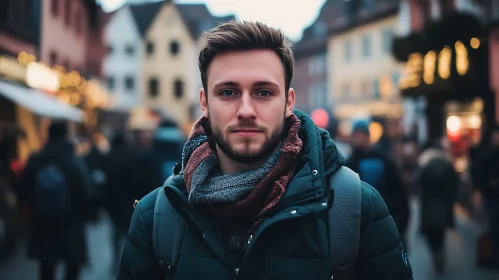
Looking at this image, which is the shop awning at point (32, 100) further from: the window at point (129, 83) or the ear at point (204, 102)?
the window at point (129, 83)

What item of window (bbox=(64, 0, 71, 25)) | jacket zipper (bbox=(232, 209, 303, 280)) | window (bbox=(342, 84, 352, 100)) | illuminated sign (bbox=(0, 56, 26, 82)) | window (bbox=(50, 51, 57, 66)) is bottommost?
jacket zipper (bbox=(232, 209, 303, 280))

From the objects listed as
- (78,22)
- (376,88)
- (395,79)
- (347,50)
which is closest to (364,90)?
(376,88)

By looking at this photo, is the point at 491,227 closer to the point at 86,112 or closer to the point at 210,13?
the point at 86,112

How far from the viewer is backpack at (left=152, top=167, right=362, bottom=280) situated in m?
2.07

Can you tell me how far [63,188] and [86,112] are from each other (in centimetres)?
2104

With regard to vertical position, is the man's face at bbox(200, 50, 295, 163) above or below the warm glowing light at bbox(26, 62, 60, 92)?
below

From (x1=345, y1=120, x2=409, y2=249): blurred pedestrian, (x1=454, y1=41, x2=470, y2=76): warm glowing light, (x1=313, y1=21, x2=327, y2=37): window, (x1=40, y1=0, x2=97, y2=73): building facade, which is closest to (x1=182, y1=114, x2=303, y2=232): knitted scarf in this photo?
(x1=345, y1=120, x2=409, y2=249): blurred pedestrian

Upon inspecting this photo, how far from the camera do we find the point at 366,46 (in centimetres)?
3994

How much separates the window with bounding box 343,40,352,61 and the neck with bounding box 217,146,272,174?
40.9 metres

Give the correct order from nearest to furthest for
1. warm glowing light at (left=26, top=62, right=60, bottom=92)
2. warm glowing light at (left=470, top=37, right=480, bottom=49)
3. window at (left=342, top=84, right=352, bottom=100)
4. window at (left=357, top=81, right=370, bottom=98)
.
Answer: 1. warm glowing light at (left=470, top=37, right=480, bottom=49)
2. warm glowing light at (left=26, top=62, right=60, bottom=92)
3. window at (left=357, top=81, right=370, bottom=98)
4. window at (left=342, top=84, right=352, bottom=100)

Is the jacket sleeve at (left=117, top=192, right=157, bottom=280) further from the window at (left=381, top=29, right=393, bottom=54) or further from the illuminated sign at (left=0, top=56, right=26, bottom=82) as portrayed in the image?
the window at (left=381, top=29, right=393, bottom=54)

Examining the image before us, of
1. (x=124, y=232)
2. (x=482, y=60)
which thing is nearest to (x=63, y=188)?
(x=124, y=232)

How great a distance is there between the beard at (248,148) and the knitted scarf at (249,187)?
0.03m

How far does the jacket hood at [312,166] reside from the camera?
6.82 feet
